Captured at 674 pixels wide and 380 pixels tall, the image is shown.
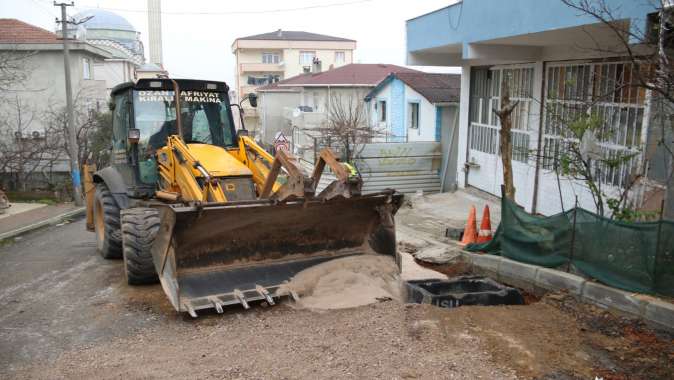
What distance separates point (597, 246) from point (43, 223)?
15251 millimetres

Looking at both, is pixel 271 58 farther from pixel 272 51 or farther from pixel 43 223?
pixel 43 223

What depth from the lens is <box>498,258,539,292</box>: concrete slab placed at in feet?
25.1

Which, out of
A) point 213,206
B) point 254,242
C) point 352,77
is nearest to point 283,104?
point 352,77

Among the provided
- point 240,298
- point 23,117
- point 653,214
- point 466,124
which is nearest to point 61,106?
point 23,117

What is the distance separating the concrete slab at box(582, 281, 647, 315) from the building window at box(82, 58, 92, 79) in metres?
28.0

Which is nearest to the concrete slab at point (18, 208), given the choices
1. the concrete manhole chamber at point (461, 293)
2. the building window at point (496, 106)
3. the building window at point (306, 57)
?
the building window at point (496, 106)

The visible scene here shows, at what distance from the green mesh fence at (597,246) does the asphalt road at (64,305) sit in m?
4.70

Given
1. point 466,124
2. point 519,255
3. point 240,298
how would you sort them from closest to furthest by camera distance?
point 240,298, point 519,255, point 466,124

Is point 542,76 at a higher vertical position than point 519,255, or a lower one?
higher

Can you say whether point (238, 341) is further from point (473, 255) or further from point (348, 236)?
point (473, 255)

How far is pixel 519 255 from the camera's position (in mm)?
8078

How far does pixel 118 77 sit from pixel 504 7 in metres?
32.7

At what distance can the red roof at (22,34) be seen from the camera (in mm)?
26702

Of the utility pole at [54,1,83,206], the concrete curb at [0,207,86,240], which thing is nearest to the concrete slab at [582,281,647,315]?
the concrete curb at [0,207,86,240]
